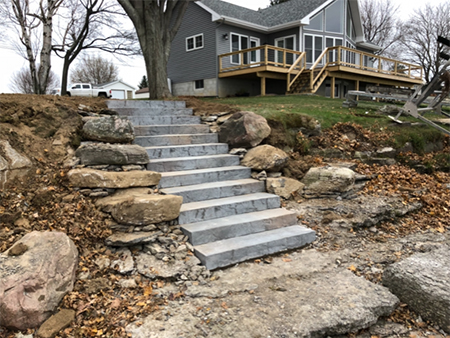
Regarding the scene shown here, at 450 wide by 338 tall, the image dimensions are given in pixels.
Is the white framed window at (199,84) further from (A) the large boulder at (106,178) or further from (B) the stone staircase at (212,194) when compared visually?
(A) the large boulder at (106,178)

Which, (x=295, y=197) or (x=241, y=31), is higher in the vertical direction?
(x=241, y=31)

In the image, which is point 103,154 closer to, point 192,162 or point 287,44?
point 192,162

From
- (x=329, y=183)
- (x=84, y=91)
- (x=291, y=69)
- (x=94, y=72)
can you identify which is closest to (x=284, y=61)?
(x=291, y=69)

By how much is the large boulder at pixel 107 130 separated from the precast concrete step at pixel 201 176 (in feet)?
2.97

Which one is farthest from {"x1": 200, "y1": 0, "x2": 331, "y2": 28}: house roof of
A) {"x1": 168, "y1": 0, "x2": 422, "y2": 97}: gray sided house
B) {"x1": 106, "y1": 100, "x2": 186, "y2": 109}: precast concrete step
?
{"x1": 106, "y1": 100, "x2": 186, "y2": 109}: precast concrete step

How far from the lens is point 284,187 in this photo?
5699 mm

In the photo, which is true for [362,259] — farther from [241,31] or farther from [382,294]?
[241,31]

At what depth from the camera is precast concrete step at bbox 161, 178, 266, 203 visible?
4.95m

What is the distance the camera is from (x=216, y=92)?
19406mm

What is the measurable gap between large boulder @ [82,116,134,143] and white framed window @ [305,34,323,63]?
18.4 metres

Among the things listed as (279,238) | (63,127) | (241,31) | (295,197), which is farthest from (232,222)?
(241,31)

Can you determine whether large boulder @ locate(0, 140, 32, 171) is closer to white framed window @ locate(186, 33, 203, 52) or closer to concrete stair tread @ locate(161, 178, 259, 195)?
concrete stair tread @ locate(161, 178, 259, 195)

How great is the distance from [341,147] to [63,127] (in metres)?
5.33

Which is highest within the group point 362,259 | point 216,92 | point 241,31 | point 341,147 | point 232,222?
point 241,31
